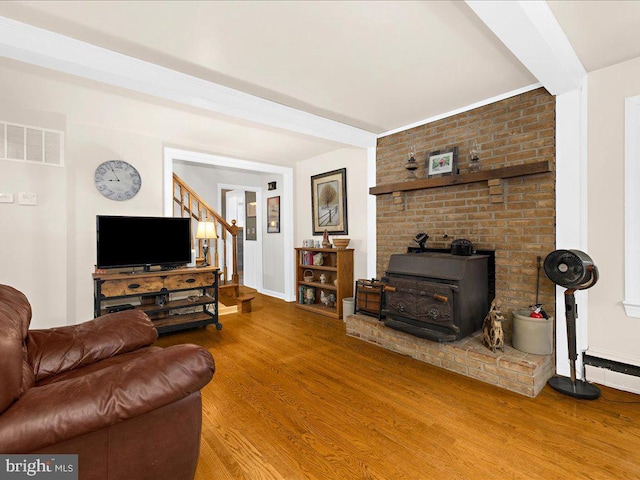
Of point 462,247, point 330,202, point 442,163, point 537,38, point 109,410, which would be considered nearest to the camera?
point 109,410

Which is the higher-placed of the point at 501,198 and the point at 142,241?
the point at 501,198

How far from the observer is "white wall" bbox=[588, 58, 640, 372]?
7.56 ft

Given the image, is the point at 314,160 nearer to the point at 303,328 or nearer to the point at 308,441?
the point at 303,328

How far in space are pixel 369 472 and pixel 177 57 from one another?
2849mm

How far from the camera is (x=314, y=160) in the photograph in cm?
507

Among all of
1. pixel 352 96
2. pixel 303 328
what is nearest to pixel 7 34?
pixel 352 96

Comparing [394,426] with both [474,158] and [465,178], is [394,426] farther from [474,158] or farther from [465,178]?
[474,158]

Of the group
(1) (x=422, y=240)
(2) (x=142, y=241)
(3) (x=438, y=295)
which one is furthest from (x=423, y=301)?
(2) (x=142, y=241)

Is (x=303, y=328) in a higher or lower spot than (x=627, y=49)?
lower

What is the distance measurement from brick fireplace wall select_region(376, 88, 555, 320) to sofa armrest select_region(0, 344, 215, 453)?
269 centimetres

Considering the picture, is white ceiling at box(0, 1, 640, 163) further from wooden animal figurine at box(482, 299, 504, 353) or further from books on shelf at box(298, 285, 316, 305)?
books on shelf at box(298, 285, 316, 305)

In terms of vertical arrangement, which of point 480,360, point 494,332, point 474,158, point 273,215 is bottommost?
point 480,360

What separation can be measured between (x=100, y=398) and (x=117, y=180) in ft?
10.8

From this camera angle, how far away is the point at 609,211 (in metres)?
2.36
